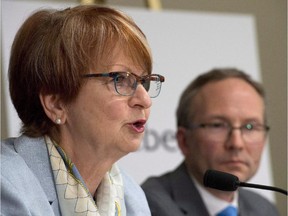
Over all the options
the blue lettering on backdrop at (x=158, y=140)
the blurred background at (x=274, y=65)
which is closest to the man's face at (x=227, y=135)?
the blue lettering on backdrop at (x=158, y=140)

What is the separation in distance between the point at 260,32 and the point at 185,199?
2.02 metres

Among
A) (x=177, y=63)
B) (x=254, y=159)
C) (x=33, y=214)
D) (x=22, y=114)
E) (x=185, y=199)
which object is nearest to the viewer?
(x=33, y=214)

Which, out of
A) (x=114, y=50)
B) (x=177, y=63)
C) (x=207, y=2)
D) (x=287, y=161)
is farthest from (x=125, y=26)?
(x=287, y=161)

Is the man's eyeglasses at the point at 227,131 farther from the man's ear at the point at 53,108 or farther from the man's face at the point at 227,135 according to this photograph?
the man's ear at the point at 53,108

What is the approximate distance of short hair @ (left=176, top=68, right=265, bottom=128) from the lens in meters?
3.29

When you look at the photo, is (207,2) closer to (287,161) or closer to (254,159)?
(287,161)

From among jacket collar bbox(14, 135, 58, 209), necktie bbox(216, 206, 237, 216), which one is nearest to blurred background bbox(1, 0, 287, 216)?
necktie bbox(216, 206, 237, 216)

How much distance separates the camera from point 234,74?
10.9 feet

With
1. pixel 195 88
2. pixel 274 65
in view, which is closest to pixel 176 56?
pixel 195 88

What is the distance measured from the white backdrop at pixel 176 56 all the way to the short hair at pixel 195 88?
9.6 inches

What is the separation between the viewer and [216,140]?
312 centimetres

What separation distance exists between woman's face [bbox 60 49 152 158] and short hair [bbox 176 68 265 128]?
3.75ft

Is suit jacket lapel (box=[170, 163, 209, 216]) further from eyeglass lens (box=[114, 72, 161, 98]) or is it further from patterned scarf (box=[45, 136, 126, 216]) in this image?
eyeglass lens (box=[114, 72, 161, 98])

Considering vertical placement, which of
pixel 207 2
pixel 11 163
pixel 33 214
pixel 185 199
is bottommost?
pixel 185 199
